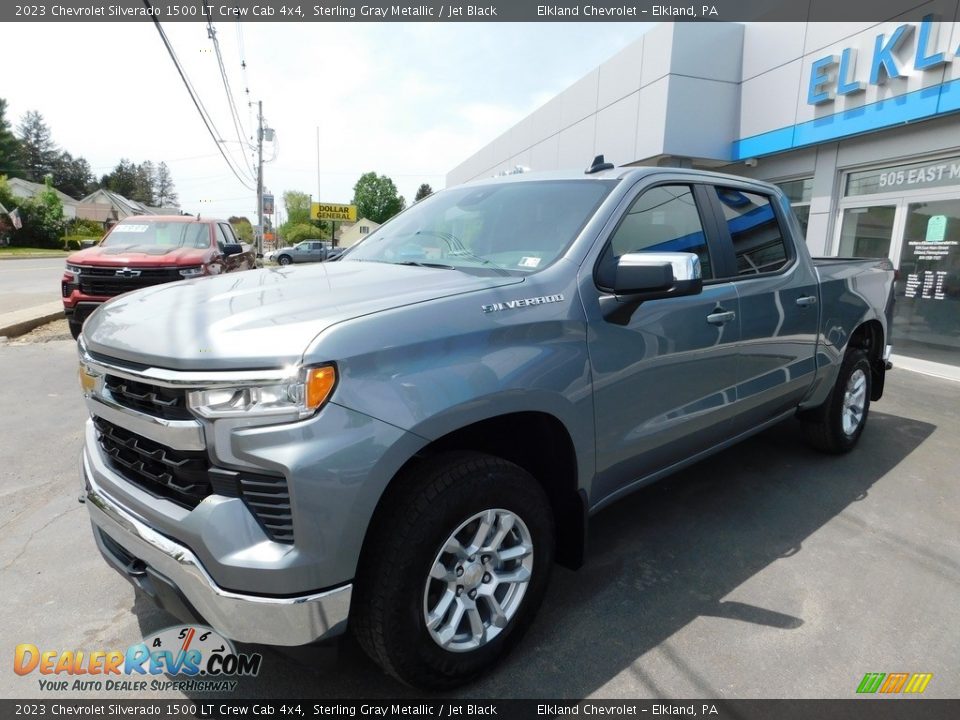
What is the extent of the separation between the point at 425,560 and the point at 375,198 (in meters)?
99.5

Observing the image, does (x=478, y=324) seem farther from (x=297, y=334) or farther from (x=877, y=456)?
(x=877, y=456)

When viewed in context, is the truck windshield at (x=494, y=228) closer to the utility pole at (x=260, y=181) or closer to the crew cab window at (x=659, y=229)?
the crew cab window at (x=659, y=229)

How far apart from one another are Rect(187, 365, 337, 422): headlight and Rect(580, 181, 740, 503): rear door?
1093 mm

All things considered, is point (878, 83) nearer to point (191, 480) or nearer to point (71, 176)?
point (191, 480)

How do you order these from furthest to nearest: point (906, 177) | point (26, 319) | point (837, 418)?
point (26, 319) → point (906, 177) → point (837, 418)

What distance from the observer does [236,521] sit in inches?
63.9

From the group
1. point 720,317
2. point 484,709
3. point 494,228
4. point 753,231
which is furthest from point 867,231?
point 484,709

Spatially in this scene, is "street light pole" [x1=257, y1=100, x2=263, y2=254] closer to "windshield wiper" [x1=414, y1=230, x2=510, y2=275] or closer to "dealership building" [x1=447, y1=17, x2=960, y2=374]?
"dealership building" [x1=447, y1=17, x2=960, y2=374]

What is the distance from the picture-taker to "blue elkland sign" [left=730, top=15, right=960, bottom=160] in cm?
786

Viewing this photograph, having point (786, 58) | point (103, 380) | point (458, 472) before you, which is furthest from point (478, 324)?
point (786, 58)

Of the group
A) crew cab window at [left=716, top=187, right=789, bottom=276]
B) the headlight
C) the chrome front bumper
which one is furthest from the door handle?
the chrome front bumper

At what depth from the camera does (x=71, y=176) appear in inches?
3607

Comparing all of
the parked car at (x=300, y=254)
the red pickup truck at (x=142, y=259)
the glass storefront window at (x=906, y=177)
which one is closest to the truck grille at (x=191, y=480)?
the red pickup truck at (x=142, y=259)

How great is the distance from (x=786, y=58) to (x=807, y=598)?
10.6 m
